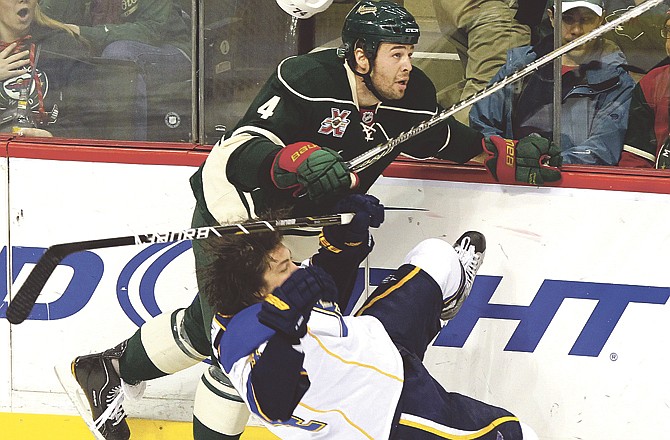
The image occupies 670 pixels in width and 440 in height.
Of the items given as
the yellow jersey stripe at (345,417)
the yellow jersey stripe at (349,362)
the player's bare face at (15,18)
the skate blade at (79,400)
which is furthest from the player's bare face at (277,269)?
the player's bare face at (15,18)

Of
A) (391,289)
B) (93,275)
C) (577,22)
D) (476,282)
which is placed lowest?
(93,275)

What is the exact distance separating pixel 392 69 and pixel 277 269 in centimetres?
67

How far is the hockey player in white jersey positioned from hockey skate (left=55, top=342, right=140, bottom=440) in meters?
0.65

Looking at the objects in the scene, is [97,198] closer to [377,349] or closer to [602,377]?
[377,349]

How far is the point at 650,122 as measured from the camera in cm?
→ 277

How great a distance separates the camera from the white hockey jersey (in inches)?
78.6

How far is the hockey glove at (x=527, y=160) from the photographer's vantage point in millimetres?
2678

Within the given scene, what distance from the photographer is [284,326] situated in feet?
6.15

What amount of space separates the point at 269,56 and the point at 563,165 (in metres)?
0.85

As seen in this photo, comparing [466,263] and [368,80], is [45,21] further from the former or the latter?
[466,263]

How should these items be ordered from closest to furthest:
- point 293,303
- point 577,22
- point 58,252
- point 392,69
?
point 293,303, point 58,252, point 392,69, point 577,22

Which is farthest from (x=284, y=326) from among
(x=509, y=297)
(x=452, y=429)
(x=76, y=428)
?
(x=76, y=428)

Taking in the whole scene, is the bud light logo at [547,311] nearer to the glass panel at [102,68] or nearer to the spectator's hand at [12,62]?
the glass panel at [102,68]

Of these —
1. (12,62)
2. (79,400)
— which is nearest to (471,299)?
(79,400)
